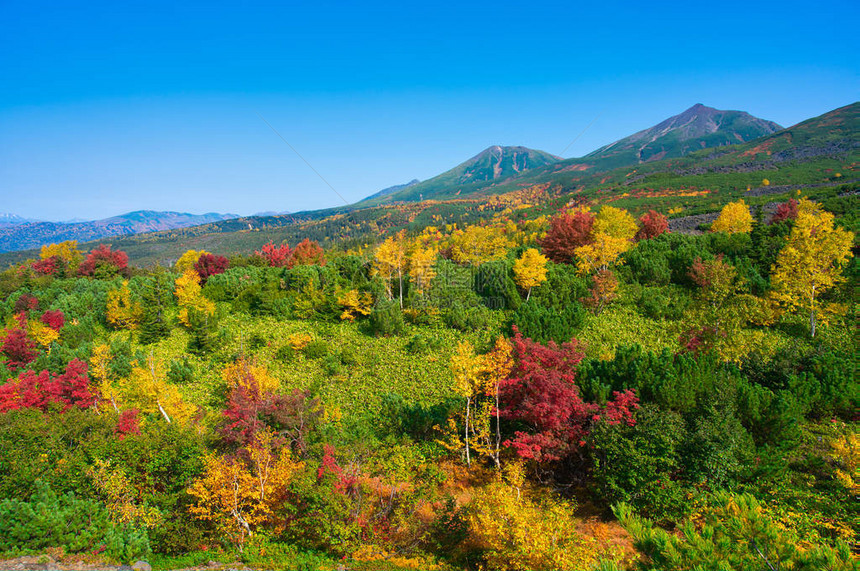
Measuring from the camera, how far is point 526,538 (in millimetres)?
9523

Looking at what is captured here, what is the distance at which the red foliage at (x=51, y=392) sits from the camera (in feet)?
61.4

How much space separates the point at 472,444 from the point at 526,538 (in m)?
6.99

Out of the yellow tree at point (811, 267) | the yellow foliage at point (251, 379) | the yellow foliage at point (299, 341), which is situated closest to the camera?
the yellow foliage at point (251, 379)

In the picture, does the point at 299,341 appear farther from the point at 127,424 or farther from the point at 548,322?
the point at 548,322

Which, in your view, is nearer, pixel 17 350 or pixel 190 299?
pixel 17 350

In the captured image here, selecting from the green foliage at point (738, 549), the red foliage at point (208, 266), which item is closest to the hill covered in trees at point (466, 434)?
the green foliage at point (738, 549)

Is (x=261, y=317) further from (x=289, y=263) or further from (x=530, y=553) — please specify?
(x=530, y=553)

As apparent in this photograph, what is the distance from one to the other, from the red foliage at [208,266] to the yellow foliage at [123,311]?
1252 centimetres

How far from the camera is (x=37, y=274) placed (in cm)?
5206

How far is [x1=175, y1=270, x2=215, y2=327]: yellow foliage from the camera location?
33.9m

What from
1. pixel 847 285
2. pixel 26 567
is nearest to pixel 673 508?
pixel 26 567

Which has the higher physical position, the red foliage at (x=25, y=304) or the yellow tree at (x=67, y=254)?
the yellow tree at (x=67, y=254)

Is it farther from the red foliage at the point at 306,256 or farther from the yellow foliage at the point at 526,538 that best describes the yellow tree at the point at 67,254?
the yellow foliage at the point at 526,538

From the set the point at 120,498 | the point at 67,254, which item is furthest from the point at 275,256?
the point at 120,498
